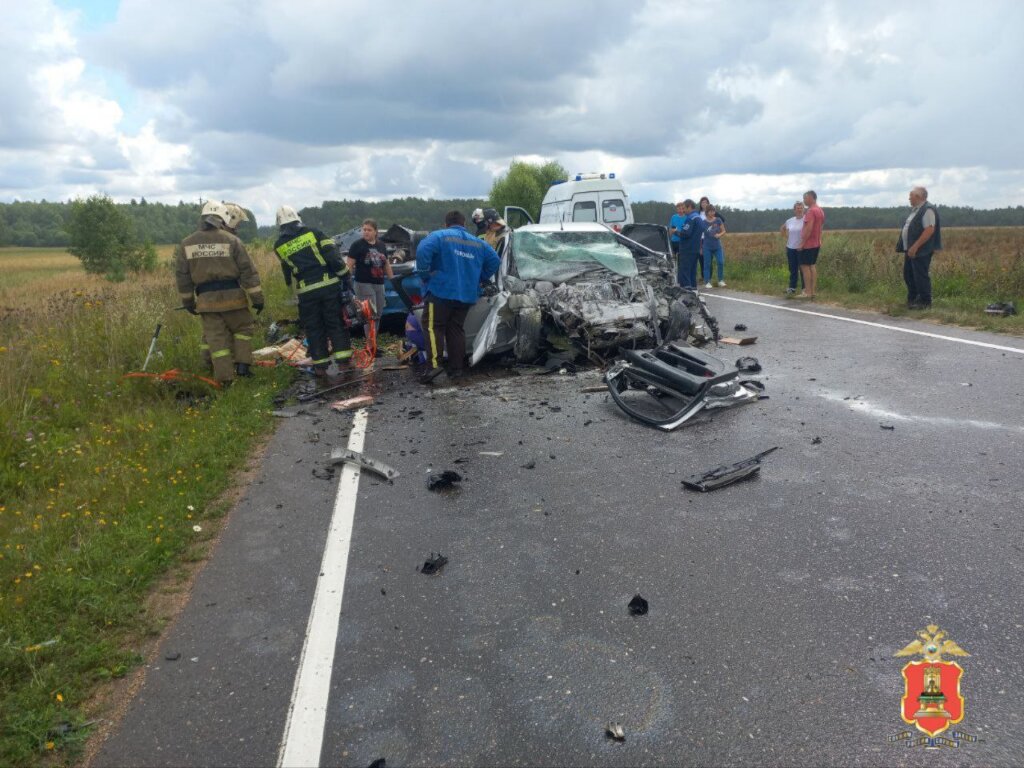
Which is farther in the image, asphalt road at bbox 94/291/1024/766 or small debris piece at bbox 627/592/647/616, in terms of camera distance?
small debris piece at bbox 627/592/647/616

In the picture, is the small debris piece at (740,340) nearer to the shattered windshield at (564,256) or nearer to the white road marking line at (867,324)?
the shattered windshield at (564,256)

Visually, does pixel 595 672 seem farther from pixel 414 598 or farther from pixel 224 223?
pixel 224 223

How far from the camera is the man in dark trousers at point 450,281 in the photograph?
804 cm

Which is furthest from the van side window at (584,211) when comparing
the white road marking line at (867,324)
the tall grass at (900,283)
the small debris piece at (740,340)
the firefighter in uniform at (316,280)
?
the firefighter in uniform at (316,280)

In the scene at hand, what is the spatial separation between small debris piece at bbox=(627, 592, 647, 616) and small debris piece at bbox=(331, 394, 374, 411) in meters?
4.59

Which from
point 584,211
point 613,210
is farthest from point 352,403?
point 613,210

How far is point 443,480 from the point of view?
15.8 ft

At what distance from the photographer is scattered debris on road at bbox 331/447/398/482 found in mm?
5062

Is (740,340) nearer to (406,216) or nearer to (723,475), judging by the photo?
(723,475)

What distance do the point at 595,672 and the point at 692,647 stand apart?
0.44 m

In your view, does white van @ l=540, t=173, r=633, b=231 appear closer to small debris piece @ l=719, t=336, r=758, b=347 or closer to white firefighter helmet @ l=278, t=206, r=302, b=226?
small debris piece @ l=719, t=336, r=758, b=347

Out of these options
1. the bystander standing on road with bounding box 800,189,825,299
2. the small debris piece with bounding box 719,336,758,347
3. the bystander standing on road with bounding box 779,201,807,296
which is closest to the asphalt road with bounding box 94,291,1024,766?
the small debris piece with bounding box 719,336,758,347

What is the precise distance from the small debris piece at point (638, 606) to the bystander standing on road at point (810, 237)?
11.0 m

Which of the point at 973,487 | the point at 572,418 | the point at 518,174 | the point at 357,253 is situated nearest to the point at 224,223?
the point at 357,253
